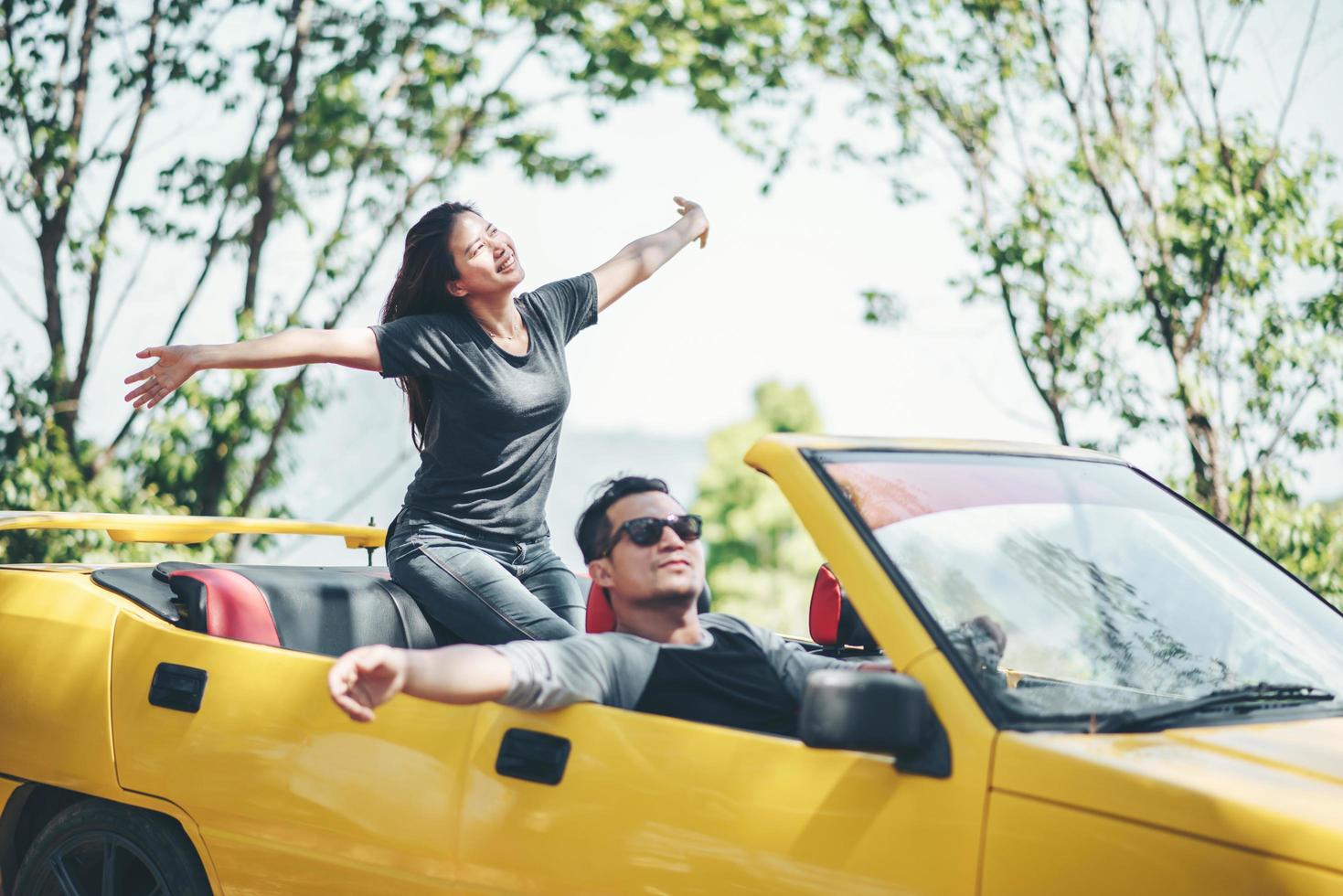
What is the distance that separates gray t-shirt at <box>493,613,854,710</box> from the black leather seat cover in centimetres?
94

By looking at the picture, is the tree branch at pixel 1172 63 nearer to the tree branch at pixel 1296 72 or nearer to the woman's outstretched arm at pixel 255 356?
the tree branch at pixel 1296 72

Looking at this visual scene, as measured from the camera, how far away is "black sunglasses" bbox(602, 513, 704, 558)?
297 cm

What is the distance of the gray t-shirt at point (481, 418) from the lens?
3.76m

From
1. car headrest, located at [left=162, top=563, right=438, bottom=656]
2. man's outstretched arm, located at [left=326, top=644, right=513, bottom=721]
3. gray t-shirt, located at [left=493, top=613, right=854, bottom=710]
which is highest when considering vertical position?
car headrest, located at [left=162, top=563, right=438, bottom=656]

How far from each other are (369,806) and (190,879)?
0.62 metres

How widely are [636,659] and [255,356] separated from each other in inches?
47.6

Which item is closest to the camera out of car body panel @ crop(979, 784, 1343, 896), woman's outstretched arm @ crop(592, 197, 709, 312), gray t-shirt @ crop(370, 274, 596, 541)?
car body panel @ crop(979, 784, 1343, 896)

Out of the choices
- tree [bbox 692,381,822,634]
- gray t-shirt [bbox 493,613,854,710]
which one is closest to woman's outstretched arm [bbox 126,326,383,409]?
gray t-shirt [bbox 493,613,854,710]

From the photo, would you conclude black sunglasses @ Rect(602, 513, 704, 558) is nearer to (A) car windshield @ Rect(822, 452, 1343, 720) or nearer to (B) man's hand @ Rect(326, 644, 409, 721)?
(A) car windshield @ Rect(822, 452, 1343, 720)

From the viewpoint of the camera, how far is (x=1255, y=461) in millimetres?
7656

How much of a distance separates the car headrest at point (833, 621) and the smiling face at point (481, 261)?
1.19 metres

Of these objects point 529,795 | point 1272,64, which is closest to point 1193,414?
point 1272,64

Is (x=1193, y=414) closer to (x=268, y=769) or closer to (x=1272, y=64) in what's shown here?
(x=1272, y=64)

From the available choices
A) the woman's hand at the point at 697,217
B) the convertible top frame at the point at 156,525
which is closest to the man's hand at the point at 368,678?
the convertible top frame at the point at 156,525
